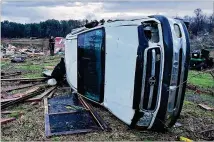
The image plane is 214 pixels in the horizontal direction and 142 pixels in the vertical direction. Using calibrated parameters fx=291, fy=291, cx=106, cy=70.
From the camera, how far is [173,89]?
14.4 feet

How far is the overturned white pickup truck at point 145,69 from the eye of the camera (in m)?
4.26

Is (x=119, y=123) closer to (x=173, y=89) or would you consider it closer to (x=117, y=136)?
(x=117, y=136)

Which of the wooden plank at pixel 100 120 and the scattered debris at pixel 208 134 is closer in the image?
the scattered debris at pixel 208 134

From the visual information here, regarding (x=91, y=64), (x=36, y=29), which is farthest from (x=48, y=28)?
(x=91, y=64)

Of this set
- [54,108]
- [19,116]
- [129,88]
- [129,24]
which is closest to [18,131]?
[19,116]

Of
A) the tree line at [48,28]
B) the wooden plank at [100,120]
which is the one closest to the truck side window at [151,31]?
the wooden plank at [100,120]

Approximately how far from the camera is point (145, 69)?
14.0 ft

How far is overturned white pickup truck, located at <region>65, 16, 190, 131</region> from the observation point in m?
4.26

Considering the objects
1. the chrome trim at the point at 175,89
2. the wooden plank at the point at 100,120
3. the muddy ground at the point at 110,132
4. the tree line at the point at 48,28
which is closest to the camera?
the chrome trim at the point at 175,89

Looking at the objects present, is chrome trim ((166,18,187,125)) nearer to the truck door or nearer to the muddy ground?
the muddy ground

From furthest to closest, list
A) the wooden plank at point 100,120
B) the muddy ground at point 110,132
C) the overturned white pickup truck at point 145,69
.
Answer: the wooden plank at point 100,120 → the muddy ground at point 110,132 → the overturned white pickup truck at point 145,69

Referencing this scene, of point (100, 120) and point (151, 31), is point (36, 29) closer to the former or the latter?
point (100, 120)

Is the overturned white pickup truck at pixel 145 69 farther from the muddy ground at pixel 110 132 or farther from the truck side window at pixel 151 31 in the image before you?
the muddy ground at pixel 110 132

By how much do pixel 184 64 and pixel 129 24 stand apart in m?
1.06
